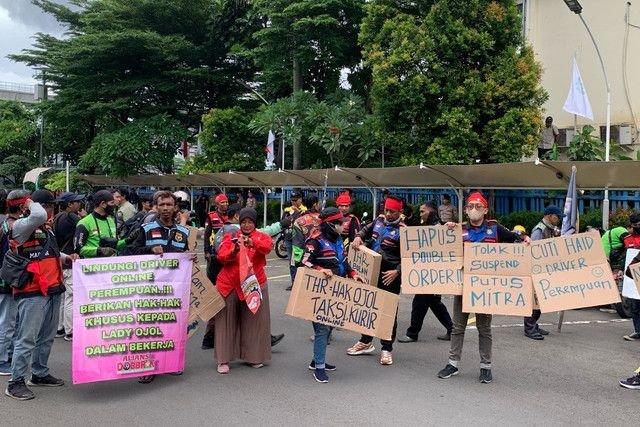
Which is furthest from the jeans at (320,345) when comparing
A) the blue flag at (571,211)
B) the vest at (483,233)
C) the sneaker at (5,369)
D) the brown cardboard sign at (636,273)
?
the blue flag at (571,211)

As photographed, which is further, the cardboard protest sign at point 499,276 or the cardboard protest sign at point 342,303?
the cardboard protest sign at point 499,276

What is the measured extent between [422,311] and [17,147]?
4064cm

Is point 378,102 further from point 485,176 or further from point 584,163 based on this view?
point 584,163

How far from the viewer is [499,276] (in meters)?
5.88

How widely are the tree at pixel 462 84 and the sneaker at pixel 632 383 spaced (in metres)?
9.50

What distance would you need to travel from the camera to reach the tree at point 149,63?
2506 centimetres

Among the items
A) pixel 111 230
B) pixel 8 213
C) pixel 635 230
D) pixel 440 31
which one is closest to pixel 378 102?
pixel 440 31

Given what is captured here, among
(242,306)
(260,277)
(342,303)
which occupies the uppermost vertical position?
(260,277)

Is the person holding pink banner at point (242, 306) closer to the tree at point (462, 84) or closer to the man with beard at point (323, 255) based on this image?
the man with beard at point (323, 255)

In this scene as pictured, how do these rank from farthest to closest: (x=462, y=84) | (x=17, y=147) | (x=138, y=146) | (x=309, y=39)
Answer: (x=17, y=147)
(x=138, y=146)
(x=309, y=39)
(x=462, y=84)

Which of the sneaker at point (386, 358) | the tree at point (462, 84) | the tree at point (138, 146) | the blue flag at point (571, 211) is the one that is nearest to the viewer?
the sneaker at point (386, 358)

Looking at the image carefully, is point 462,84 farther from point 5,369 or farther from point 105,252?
point 5,369

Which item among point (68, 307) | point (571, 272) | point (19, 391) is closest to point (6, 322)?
point (19, 391)

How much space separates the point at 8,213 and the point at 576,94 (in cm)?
1246
